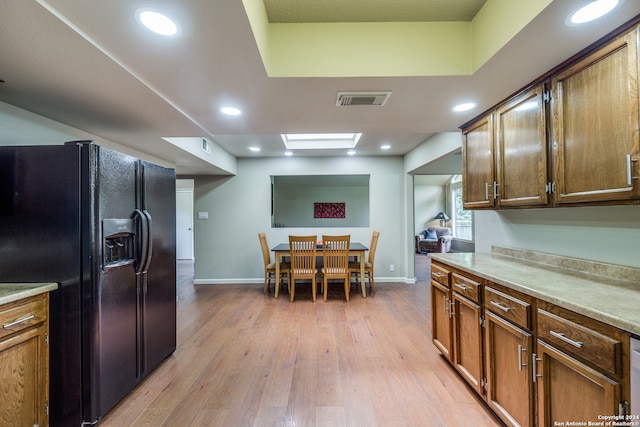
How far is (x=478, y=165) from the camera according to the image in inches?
92.8

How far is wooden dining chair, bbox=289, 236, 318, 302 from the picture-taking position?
156 inches

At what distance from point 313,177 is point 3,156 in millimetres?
4210

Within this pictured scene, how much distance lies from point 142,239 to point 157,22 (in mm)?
1412

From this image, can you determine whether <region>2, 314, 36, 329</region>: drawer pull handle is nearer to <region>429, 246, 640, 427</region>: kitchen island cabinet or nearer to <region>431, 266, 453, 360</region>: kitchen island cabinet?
<region>429, 246, 640, 427</region>: kitchen island cabinet

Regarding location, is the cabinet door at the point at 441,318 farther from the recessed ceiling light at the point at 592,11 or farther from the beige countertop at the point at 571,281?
the recessed ceiling light at the point at 592,11

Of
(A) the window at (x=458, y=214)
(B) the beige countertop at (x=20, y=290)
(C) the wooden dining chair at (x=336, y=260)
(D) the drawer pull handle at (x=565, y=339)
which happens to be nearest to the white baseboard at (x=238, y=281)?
(C) the wooden dining chair at (x=336, y=260)

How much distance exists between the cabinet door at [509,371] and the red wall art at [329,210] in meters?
4.14

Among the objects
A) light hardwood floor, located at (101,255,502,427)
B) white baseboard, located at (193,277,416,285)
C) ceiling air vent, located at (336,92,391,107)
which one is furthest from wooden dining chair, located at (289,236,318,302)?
ceiling air vent, located at (336,92,391,107)

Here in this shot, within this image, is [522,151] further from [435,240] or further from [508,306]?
[435,240]

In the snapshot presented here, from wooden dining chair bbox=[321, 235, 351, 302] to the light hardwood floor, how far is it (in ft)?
1.76

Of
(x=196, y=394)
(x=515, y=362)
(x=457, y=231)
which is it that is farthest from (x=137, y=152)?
(x=457, y=231)

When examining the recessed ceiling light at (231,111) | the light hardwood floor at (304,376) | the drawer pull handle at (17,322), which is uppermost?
the recessed ceiling light at (231,111)

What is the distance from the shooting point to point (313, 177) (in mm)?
5391

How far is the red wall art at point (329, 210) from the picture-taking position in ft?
18.8
